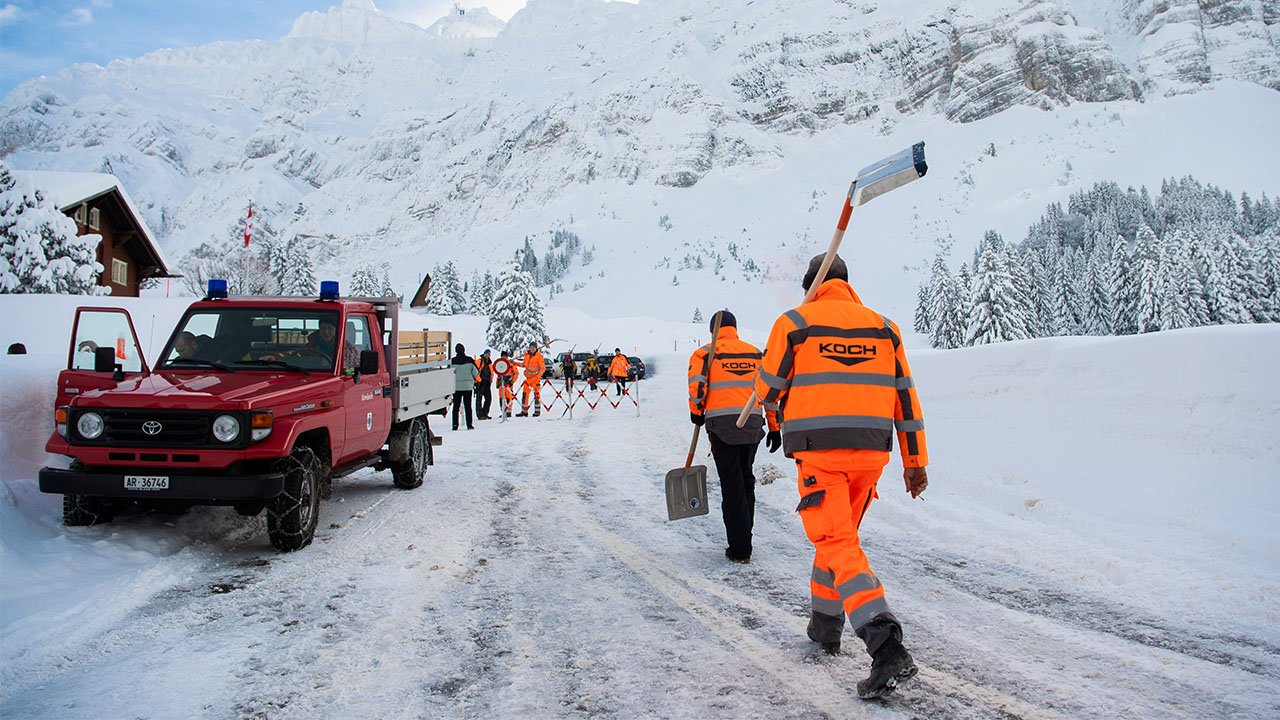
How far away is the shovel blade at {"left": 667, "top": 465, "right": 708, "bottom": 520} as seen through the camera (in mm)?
6715

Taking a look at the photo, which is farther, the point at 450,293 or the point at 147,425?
the point at 450,293

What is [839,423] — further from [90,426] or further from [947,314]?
[947,314]

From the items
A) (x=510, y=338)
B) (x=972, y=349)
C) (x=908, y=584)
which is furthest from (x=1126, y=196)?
(x=908, y=584)

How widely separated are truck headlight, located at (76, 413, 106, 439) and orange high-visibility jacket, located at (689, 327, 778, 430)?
4665 mm

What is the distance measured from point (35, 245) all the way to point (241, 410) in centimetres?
2668

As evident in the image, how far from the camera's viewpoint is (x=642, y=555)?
20.6ft

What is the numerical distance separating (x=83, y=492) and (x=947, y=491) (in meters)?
8.40

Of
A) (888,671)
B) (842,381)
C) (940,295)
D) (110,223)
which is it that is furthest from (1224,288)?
(110,223)

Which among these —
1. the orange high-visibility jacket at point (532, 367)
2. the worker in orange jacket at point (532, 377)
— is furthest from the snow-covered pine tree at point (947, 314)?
the worker in orange jacket at point (532, 377)

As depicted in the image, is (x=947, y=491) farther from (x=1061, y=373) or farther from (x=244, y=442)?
(x=244, y=442)

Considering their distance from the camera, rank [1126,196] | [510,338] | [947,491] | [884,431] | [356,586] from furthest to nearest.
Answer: [1126,196], [510,338], [947,491], [356,586], [884,431]

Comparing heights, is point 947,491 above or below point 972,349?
below

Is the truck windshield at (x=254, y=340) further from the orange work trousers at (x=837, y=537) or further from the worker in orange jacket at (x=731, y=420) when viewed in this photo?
the orange work trousers at (x=837, y=537)

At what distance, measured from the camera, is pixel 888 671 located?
344 centimetres
